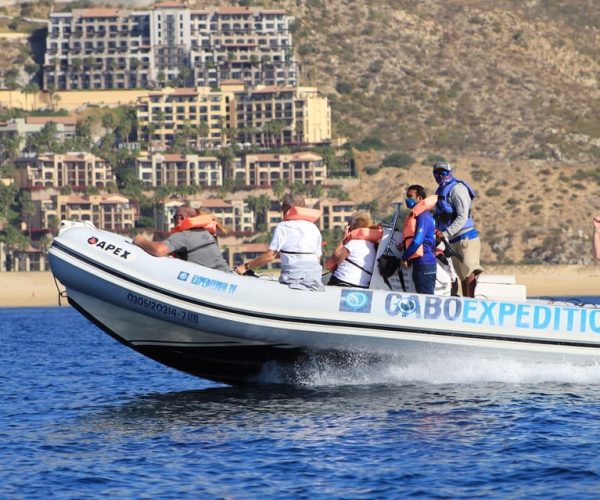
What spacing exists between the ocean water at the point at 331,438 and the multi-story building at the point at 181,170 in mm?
Answer: 121362

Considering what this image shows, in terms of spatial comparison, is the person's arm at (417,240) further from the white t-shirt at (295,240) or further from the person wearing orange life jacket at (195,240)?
the person wearing orange life jacket at (195,240)

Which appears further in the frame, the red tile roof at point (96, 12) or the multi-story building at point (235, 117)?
the red tile roof at point (96, 12)

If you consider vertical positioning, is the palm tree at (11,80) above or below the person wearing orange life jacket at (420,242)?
above

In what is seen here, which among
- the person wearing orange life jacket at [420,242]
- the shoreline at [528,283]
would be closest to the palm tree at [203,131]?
Result: the shoreline at [528,283]

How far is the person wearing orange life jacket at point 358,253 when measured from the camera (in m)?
14.8

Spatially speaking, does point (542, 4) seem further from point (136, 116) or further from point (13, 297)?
point (13, 297)

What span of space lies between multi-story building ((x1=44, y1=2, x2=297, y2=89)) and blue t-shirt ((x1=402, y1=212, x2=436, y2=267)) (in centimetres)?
15686

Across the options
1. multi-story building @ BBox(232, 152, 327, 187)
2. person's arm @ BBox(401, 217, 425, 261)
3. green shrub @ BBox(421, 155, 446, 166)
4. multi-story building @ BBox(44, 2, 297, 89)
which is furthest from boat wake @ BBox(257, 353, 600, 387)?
multi-story building @ BBox(44, 2, 297, 89)

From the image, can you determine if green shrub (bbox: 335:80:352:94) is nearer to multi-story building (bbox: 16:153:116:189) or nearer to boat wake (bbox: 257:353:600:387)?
multi-story building (bbox: 16:153:116:189)

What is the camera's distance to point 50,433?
14117 mm

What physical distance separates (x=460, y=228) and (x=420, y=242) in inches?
24.4

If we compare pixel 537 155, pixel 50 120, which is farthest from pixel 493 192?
pixel 50 120

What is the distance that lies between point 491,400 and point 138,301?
12.6 ft

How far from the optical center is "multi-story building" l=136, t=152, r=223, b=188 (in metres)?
138
